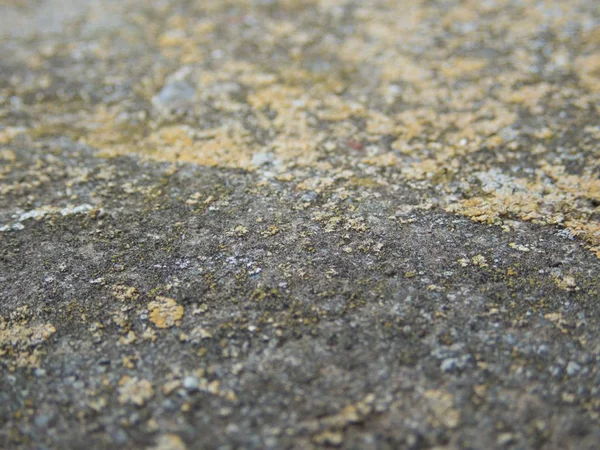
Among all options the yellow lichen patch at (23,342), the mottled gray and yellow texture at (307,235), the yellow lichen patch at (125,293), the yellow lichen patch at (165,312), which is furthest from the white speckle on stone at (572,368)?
the yellow lichen patch at (23,342)

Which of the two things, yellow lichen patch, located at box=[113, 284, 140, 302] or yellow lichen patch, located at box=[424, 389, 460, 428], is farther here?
yellow lichen patch, located at box=[113, 284, 140, 302]

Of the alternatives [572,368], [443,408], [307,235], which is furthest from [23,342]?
[572,368]

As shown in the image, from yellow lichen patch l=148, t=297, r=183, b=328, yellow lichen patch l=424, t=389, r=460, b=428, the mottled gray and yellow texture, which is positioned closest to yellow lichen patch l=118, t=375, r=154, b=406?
the mottled gray and yellow texture

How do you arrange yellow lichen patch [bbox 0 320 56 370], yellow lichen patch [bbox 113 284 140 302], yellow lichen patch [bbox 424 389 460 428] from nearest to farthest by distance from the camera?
yellow lichen patch [bbox 424 389 460 428]
yellow lichen patch [bbox 0 320 56 370]
yellow lichen patch [bbox 113 284 140 302]

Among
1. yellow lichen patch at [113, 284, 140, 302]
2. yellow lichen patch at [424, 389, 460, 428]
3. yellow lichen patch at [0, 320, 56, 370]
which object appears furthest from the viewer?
yellow lichen patch at [113, 284, 140, 302]

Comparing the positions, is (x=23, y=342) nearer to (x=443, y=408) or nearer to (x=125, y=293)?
(x=125, y=293)

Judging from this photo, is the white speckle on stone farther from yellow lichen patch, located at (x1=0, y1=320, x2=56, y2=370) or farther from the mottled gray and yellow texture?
yellow lichen patch, located at (x1=0, y1=320, x2=56, y2=370)

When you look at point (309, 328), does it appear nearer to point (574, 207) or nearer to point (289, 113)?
point (574, 207)

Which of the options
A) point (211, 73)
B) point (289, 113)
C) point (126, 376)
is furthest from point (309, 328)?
point (211, 73)
